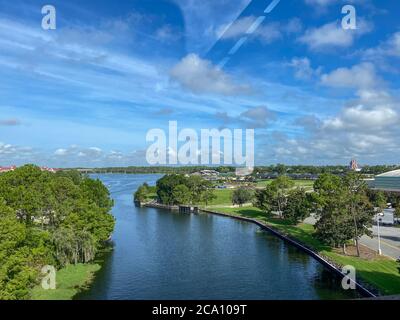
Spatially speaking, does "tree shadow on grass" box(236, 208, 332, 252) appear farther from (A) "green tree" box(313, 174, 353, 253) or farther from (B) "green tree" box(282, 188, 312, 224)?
(A) "green tree" box(313, 174, 353, 253)

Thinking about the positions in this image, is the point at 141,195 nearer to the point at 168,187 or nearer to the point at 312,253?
the point at 168,187

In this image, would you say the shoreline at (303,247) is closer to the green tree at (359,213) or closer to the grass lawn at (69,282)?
the green tree at (359,213)

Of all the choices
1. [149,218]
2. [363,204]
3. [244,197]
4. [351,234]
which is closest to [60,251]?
[351,234]

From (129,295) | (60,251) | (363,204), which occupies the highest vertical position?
(363,204)

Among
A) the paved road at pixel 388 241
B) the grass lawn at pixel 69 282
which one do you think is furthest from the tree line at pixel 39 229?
the paved road at pixel 388 241
